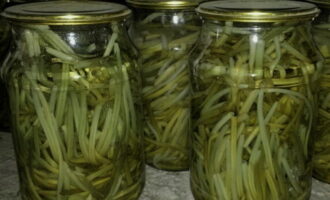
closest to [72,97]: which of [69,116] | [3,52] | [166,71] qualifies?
[69,116]

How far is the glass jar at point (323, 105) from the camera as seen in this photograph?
726 millimetres

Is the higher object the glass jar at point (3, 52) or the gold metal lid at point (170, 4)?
the gold metal lid at point (170, 4)

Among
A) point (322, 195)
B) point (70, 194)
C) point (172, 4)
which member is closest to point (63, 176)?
point (70, 194)

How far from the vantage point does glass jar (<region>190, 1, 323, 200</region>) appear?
0.61m

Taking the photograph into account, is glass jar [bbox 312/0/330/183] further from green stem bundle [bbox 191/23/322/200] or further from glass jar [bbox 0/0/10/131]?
glass jar [bbox 0/0/10/131]

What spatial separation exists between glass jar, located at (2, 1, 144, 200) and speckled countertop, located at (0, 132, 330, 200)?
0.11m

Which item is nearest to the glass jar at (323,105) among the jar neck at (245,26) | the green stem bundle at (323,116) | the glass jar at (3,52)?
the green stem bundle at (323,116)

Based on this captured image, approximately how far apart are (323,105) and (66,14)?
0.44m

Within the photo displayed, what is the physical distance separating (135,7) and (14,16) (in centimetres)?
24

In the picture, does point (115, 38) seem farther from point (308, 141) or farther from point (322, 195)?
point (322, 195)

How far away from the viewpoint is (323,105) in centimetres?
75

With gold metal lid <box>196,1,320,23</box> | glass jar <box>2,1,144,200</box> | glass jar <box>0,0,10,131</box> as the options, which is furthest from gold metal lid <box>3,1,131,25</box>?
glass jar <box>0,0,10,131</box>

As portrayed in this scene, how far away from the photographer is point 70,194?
664 mm

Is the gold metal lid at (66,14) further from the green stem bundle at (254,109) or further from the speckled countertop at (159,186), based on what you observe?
the speckled countertop at (159,186)
